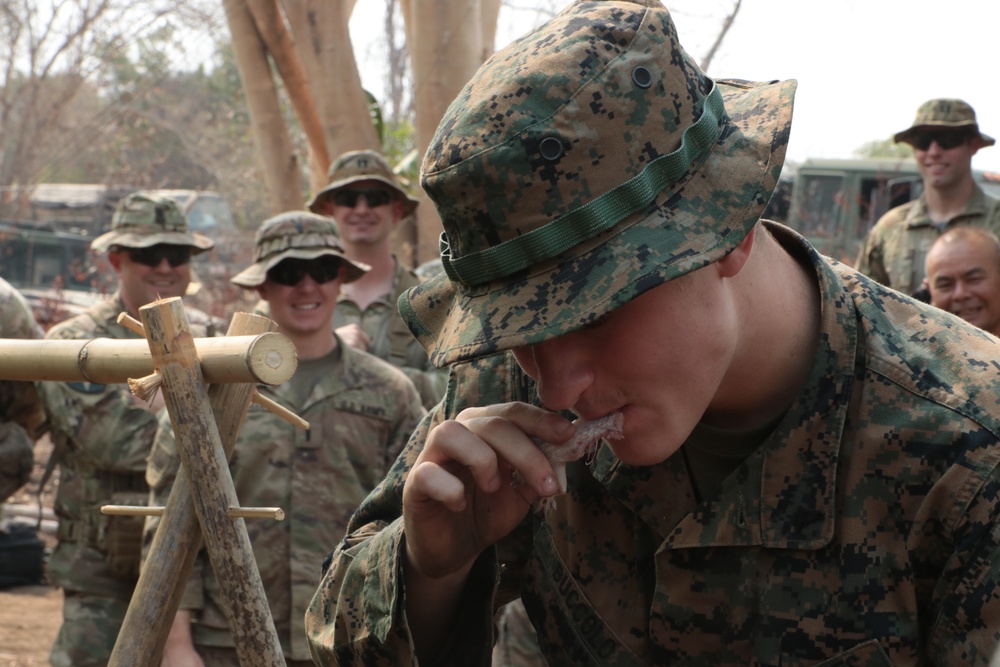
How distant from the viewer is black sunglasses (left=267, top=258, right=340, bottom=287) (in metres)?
5.55

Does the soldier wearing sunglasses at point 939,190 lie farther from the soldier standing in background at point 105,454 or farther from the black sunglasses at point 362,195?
the soldier standing in background at point 105,454

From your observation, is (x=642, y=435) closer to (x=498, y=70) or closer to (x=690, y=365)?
(x=690, y=365)

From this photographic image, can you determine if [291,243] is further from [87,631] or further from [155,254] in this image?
[87,631]

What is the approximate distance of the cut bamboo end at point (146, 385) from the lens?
271 centimetres

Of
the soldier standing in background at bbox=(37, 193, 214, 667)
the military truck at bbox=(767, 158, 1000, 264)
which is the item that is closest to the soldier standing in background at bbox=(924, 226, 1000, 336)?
the soldier standing in background at bbox=(37, 193, 214, 667)

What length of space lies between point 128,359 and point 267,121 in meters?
7.07

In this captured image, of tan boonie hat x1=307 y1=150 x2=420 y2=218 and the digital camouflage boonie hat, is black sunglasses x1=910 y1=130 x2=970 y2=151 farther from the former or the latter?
the digital camouflage boonie hat

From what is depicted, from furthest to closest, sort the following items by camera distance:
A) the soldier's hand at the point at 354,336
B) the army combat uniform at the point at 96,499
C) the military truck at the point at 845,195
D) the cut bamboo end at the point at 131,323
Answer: the military truck at the point at 845,195 → the soldier's hand at the point at 354,336 → the army combat uniform at the point at 96,499 → the cut bamboo end at the point at 131,323

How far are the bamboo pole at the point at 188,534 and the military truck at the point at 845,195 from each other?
10.7m

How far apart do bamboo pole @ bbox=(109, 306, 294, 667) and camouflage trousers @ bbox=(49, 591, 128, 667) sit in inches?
122

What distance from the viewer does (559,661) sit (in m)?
2.60

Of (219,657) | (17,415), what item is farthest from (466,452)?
(17,415)

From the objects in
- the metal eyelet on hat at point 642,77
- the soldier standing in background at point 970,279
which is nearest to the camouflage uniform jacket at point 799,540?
the metal eyelet on hat at point 642,77

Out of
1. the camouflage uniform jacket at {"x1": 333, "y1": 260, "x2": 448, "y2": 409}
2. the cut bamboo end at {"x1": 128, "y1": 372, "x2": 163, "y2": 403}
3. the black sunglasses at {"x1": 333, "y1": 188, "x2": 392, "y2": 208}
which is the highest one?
the black sunglasses at {"x1": 333, "y1": 188, "x2": 392, "y2": 208}
